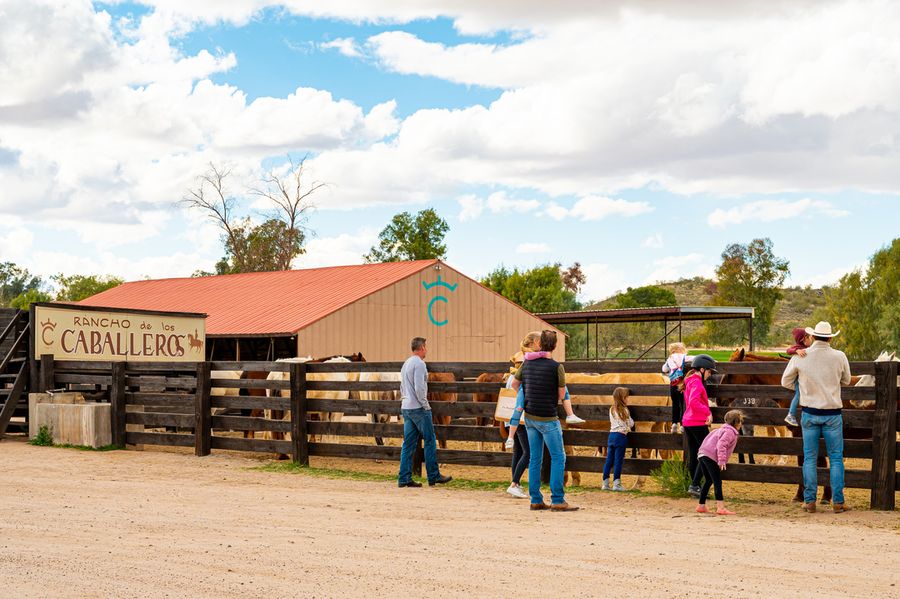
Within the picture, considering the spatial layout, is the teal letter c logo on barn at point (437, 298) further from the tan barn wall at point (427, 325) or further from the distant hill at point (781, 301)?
the distant hill at point (781, 301)

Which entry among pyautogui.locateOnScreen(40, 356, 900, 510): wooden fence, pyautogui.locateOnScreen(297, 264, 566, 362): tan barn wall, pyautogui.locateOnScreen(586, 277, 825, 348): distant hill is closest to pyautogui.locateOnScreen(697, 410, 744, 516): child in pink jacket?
pyautogui.locateOnScreen(40, 356, 900, 510): wooden fence

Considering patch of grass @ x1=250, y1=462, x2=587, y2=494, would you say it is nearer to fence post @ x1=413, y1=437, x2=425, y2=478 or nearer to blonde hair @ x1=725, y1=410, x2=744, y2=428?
fence post @ x1=413, y1=437, x2=425, y2=478

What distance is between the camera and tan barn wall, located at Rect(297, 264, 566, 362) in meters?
29.0

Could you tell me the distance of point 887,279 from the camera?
64312mm

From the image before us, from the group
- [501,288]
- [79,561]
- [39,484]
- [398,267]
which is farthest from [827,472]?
[501,288]

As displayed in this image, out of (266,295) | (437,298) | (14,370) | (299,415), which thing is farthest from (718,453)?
(266,295)

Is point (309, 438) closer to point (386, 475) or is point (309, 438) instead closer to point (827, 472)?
point (386, 475)

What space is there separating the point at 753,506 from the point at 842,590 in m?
3.88

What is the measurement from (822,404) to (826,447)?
527 mm

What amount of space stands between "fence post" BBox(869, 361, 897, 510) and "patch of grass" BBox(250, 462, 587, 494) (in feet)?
10.5

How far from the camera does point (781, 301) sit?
12131 centimetres

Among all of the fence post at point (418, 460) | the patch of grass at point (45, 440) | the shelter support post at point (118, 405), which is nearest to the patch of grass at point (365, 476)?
the fence post at point (418, 460)

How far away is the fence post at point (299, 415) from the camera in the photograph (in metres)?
13.9

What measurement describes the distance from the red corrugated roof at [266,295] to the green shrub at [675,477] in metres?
17.9
